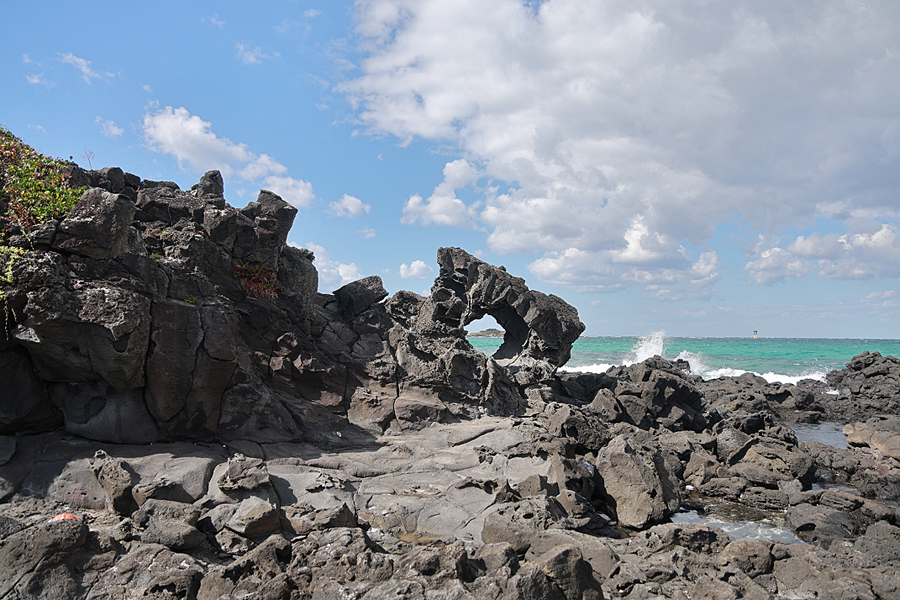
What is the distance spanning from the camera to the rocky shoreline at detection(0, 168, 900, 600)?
6055 millimetres

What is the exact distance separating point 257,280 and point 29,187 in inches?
267

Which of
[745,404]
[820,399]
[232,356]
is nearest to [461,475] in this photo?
[232,356]

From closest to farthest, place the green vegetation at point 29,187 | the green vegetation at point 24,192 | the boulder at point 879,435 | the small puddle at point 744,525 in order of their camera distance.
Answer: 1. the green vegetation at point 24,192
2. the green vegetation at point 29,187
3. the small puddle at point 744,525
4. the boulder at point 879,435

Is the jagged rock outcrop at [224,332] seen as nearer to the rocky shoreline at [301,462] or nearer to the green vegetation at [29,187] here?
the rocky shoreline at [301,462]

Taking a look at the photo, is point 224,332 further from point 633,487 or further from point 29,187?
point 633,487

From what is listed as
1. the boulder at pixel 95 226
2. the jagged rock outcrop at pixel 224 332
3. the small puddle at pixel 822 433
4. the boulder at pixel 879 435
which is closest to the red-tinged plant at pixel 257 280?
the jagged rock outcrop at pixel 224 332

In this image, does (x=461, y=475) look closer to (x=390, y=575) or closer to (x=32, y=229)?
(x=390, y=575)

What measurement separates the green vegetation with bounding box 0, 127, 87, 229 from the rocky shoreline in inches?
18.0

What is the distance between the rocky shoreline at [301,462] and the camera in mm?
6055

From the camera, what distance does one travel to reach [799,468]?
1362 centimetres

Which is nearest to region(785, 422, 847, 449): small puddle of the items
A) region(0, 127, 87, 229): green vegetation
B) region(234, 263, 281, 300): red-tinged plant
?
region(234, 263, 281, 300): red-tinged plant

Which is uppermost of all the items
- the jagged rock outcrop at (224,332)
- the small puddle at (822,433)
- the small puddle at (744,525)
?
the jagged rock outcrop at (224,332)

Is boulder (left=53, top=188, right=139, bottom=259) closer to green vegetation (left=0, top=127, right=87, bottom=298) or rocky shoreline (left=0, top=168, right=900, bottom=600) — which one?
rocky shoreline (left=0, top=168, right=900, bottom=600)

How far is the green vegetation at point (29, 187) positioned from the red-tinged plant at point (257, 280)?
5.46m
